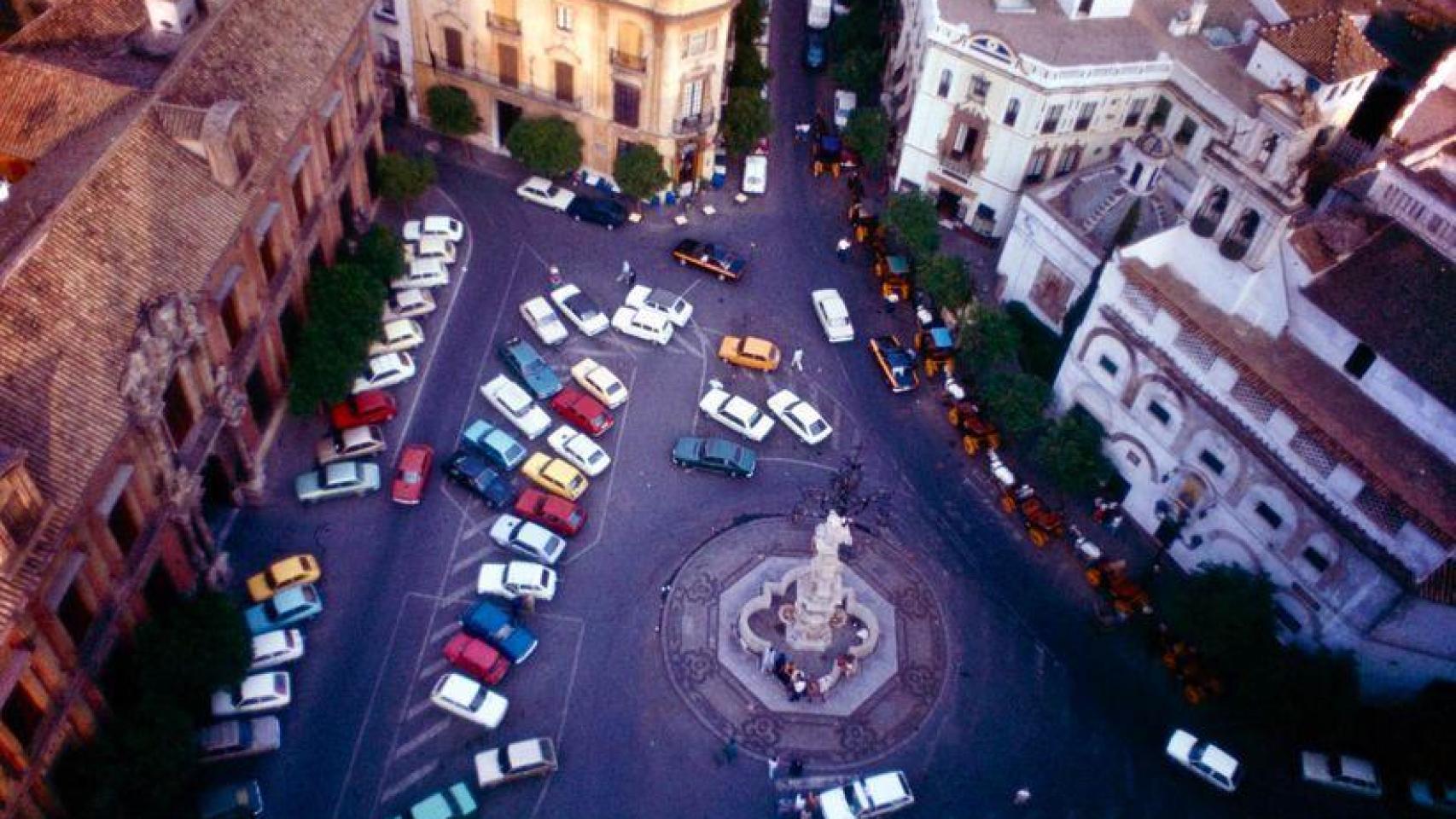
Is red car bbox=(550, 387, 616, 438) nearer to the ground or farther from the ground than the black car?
nearer to the ground

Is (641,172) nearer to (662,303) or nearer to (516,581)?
(662,303)

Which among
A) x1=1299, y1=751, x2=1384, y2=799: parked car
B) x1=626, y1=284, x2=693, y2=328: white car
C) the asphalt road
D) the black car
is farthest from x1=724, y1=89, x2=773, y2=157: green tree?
x1=1299, y1=751, x2=1384, y2=799: parked car

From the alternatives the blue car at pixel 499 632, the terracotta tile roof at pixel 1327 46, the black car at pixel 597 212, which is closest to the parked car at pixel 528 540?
the blue car at pixel 499 632

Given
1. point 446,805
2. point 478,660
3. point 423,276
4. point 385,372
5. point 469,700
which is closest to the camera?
point 446,805

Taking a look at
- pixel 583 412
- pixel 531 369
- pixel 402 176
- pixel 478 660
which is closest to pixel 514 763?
pixel 478 660

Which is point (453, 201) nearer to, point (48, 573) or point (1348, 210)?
point (48, 573)

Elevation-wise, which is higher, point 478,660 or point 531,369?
point 531,369

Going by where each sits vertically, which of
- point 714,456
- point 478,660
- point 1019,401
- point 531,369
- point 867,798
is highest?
point 1019,401

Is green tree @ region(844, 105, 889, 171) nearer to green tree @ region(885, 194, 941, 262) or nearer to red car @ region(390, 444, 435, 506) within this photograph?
green tree @ region(885, 194, 941, 262)
